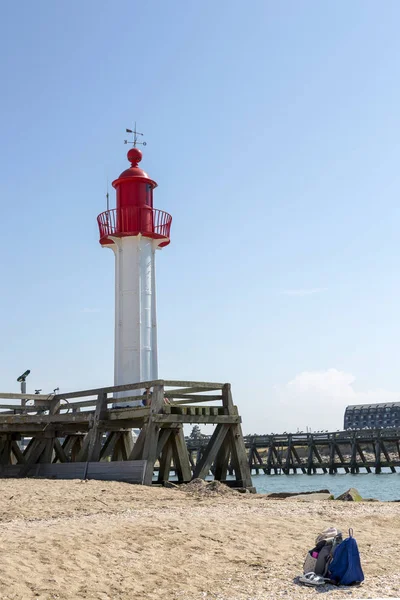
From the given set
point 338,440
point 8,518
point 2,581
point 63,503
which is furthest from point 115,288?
point 338,440

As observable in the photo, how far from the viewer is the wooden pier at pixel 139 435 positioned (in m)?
17.1

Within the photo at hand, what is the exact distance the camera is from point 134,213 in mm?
22594

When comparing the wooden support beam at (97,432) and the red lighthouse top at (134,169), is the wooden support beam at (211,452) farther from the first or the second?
the red lighthouse top at (134,169)

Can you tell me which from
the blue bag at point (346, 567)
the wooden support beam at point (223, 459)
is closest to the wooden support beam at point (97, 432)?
the wooden support beam at point (223, 459)

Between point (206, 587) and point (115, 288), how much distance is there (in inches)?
579

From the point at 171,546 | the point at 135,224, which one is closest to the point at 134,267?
the point at 135,224

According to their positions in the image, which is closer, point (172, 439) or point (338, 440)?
point (172, 439)

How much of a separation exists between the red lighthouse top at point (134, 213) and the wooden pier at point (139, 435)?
17.4ft

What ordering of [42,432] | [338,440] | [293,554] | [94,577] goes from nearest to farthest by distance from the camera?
[94,577]
[293,554]
[42,432]
[338,440]

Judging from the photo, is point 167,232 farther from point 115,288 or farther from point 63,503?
point 63,503

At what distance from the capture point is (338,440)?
5247 centimetres

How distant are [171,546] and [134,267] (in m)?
13.3

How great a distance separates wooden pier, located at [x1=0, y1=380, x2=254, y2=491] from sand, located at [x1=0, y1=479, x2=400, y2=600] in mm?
3157

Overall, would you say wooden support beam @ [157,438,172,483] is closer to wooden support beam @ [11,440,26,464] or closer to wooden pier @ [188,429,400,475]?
wooden support beam @ [11,440,26,464]
